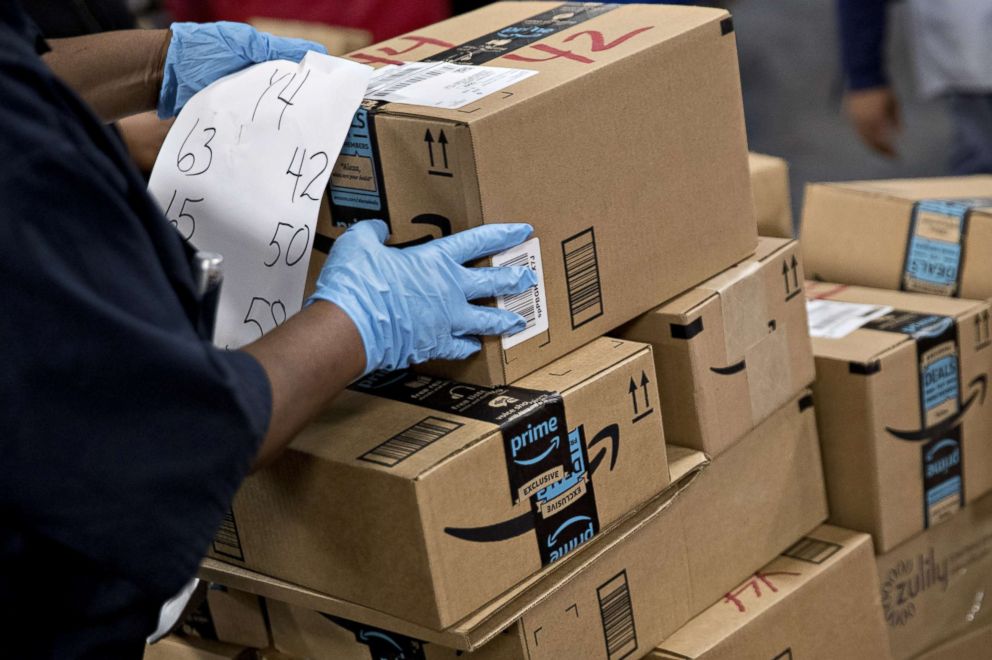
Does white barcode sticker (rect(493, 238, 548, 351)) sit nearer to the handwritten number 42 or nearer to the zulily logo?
the handwritten number 42

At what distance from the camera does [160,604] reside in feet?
3.58

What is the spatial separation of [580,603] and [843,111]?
176 inches

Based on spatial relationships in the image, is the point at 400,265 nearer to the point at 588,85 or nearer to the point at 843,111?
the point at 588,85

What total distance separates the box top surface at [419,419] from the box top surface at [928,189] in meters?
0.86

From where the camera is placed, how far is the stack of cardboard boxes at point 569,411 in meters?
1.25

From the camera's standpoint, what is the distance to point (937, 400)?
5.79ft

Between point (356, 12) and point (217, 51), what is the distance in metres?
1.64

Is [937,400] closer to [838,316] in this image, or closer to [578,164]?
[838,316]

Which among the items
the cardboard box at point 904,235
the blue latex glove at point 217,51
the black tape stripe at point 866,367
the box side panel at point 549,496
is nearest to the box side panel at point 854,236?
the cardboard box at point 904,235

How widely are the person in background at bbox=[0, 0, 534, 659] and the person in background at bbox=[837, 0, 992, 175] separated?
1.95 m

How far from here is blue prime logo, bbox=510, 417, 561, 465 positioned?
4.13 ft

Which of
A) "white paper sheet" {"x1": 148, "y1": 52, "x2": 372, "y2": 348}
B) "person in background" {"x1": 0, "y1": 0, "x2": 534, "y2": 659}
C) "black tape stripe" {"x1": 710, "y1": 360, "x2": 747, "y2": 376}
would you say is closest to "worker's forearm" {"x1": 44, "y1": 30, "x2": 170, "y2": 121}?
"white paper sheet" {"x1": 148, "y1": 52, "x2": 372, "y2": 348}

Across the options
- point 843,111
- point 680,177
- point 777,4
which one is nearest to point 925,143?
point 843,111

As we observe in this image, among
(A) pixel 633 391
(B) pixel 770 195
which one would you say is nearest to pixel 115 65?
(A) pixel 633 391
